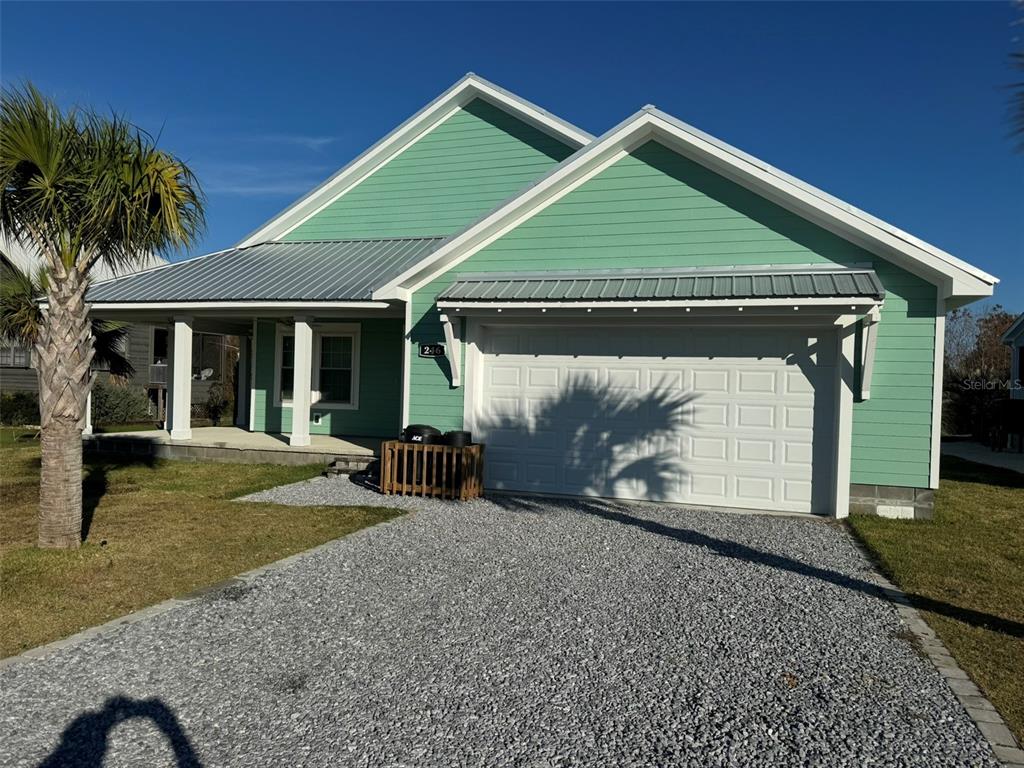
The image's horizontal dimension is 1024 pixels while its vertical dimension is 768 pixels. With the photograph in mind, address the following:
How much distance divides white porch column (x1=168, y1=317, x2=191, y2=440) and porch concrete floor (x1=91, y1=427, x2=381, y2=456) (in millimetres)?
274

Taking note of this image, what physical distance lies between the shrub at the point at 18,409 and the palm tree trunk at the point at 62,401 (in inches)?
672

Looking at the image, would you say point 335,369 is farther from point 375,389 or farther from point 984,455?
point 984,455

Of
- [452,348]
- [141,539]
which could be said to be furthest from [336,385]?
[141,539]

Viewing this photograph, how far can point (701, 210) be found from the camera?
1020cm

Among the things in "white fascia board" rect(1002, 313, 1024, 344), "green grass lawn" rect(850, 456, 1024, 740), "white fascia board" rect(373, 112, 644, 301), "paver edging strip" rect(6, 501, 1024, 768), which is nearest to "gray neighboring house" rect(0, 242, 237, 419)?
"white fascia board" rect(373, 112, 644, 301)

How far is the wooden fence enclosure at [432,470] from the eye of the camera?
10.4 metres

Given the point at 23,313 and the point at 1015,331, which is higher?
the point at 1015,331

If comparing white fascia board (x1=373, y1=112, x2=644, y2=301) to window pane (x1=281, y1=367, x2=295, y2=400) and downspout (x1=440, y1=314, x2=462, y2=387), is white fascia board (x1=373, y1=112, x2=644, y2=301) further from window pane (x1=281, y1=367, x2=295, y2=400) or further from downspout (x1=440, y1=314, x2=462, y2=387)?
window pane (x1=281, y1=367, x2=295, y2=400)

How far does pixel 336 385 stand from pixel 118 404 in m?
9.36

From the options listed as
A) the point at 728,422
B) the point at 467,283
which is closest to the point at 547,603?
the point at 728,422

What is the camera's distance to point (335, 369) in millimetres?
15609

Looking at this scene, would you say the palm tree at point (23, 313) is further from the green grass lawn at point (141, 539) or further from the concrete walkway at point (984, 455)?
the concrete walkway at point (984, 455)

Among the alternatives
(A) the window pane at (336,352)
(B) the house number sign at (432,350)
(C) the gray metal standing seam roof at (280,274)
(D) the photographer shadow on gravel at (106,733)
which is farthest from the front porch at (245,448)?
(D) the photographer shadow on gravel at (106,733)

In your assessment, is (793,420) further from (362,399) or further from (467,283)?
(362,399)
